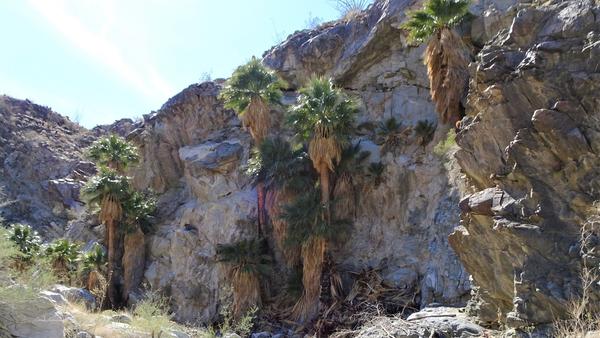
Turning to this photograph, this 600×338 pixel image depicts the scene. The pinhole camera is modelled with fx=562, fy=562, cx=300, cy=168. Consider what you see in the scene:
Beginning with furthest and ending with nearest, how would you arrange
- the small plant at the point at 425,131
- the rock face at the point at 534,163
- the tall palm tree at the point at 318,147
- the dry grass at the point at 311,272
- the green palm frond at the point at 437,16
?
the small plant at the point at 425,131 → the tall palm tree at the point at 318,147 → the dry grass at the point at 311,272 → the green palm frond at the point at 437,16 → the rock face at the point at 534,163

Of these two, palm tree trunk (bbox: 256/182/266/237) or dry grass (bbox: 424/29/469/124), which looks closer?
dry grass (bbox: 424/29/469/124)

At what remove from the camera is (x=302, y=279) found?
22.2 metres

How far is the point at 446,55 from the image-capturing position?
20688mm

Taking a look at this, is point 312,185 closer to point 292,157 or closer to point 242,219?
point 292,157

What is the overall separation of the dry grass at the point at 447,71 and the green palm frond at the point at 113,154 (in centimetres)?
1899

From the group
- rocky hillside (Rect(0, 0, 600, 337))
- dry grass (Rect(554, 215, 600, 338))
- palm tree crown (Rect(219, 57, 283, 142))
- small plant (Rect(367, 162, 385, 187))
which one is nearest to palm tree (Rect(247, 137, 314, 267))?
rocky hillside (Rect(0, 0, 600, 337))

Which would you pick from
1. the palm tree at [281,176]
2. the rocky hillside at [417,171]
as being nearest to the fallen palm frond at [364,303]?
the rocky hillside at [417,171]

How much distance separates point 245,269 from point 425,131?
932cm

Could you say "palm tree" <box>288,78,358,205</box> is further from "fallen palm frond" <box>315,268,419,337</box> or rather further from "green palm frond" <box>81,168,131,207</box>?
"green palm frond" <box>81,168,131,207</box>

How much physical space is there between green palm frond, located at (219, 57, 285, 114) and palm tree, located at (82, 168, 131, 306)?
700 centimetres

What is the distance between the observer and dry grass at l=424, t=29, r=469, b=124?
20.5 m

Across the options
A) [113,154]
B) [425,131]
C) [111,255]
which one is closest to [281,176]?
[425,131]

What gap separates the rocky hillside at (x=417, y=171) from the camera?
9625 mm

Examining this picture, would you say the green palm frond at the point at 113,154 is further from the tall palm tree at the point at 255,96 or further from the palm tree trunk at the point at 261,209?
the palm tree trunk at the point at 261,209
